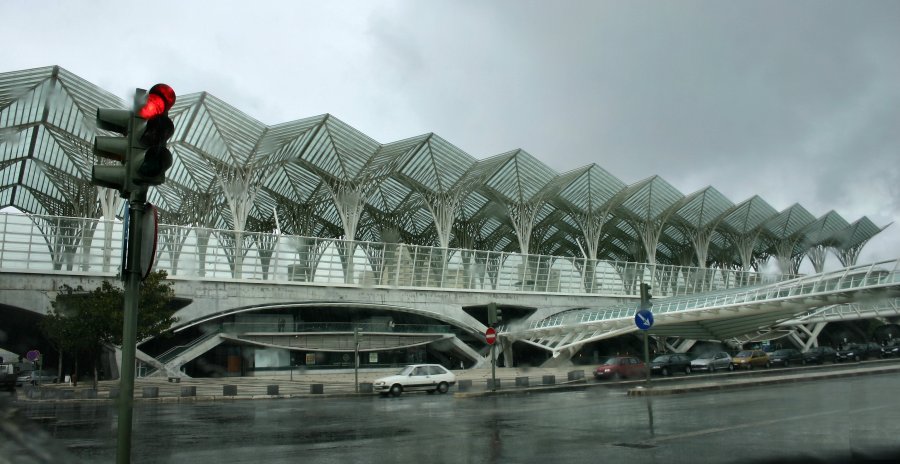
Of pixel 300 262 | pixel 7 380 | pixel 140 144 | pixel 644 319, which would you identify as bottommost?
pixel 7 380

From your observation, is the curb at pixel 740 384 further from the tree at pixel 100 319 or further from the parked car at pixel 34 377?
the parked car at pixel 34 377

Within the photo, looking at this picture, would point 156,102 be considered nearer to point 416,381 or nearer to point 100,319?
point 416,381

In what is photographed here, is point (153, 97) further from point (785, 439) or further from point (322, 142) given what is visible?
point (322, 142)

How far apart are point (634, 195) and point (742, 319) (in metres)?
27.2

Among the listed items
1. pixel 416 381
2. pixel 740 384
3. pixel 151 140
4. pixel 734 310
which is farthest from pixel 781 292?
pixel 151 140

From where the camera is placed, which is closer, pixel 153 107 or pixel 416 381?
pixel 153 107

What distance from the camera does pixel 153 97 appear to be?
4844mm

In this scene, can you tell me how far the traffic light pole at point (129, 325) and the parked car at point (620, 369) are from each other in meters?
32.0

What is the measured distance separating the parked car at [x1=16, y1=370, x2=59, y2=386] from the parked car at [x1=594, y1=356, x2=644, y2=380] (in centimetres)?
3286

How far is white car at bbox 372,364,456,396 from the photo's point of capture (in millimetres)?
28672

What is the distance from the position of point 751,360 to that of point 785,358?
3.63m

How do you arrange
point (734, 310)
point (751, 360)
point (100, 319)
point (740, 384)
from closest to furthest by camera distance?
point (740, 384) → point (100, 319) → point (734, 310) → point (751, 360)

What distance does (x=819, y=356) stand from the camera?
1778 inches

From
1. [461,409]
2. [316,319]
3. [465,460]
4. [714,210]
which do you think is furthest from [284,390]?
[714,210]
